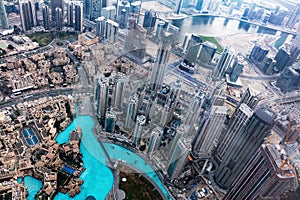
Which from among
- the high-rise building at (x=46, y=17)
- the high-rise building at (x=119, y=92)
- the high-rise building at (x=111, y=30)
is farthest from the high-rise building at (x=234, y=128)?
the high-rise building at (x=46, y=17)


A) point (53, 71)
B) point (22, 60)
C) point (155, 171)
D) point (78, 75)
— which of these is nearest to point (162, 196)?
point (155, 171)

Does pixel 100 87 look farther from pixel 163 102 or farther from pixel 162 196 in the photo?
pixel 162 196

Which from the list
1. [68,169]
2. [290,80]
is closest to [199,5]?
[290,80]

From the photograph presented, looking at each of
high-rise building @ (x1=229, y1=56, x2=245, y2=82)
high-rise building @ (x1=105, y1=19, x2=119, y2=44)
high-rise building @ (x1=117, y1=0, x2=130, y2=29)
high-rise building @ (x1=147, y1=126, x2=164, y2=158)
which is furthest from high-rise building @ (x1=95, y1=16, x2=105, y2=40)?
high-rise building @ (x1=147, y1=126, x2=164, y2=158)

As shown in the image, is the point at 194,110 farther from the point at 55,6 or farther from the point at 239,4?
the point at 239,4

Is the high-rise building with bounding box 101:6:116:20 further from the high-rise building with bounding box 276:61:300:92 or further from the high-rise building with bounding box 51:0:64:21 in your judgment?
the high-rise building with bounding box 276:61:300:92

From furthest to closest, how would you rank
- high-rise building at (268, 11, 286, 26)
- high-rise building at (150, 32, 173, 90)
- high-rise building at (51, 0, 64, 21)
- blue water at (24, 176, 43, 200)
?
high-rise building at (268, 11, 286, 26)
high-rise building at (51, 0, 64, 21)
high-rise building at (150, 32, 173, 90)
blue water at (24, 176, 43, 200)

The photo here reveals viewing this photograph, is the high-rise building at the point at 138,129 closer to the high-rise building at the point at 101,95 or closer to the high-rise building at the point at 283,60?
the high-rise building at the point at 101,95
